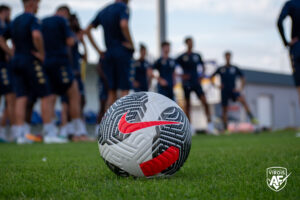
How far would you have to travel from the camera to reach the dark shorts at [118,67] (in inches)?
264

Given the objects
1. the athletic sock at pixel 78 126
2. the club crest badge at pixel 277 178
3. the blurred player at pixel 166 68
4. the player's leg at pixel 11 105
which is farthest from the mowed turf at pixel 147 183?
the blurred player at pixel 166 68

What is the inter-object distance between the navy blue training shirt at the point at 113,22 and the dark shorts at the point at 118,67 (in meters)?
0.17

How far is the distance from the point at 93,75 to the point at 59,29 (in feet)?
45.7

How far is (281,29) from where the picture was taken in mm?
6488

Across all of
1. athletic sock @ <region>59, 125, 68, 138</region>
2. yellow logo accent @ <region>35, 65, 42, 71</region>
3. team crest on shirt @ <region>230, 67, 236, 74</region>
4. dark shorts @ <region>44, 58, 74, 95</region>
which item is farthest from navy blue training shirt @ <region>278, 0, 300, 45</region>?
team crest on shirt @ <region>230, 67, 236, 74</region>

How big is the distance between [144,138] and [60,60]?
16.6 ft

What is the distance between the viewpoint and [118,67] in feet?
22.1

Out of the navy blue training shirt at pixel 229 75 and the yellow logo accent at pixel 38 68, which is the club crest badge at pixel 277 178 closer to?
the yellow logo accent at pixel 38 68

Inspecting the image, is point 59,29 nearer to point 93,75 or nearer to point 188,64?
point 188,64

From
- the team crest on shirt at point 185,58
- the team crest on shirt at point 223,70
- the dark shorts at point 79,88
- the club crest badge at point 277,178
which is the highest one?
the club crest badge at point 277,178

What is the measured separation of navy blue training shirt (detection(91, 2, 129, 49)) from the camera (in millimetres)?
6641

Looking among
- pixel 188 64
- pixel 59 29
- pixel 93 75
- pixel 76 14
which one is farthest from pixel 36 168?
pixel 93 75

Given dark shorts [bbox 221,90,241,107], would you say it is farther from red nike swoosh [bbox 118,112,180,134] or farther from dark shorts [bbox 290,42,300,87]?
red nike swoosh [bbox 118,112,180,134]

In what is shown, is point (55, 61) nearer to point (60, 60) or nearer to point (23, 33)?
point (60, 60)
